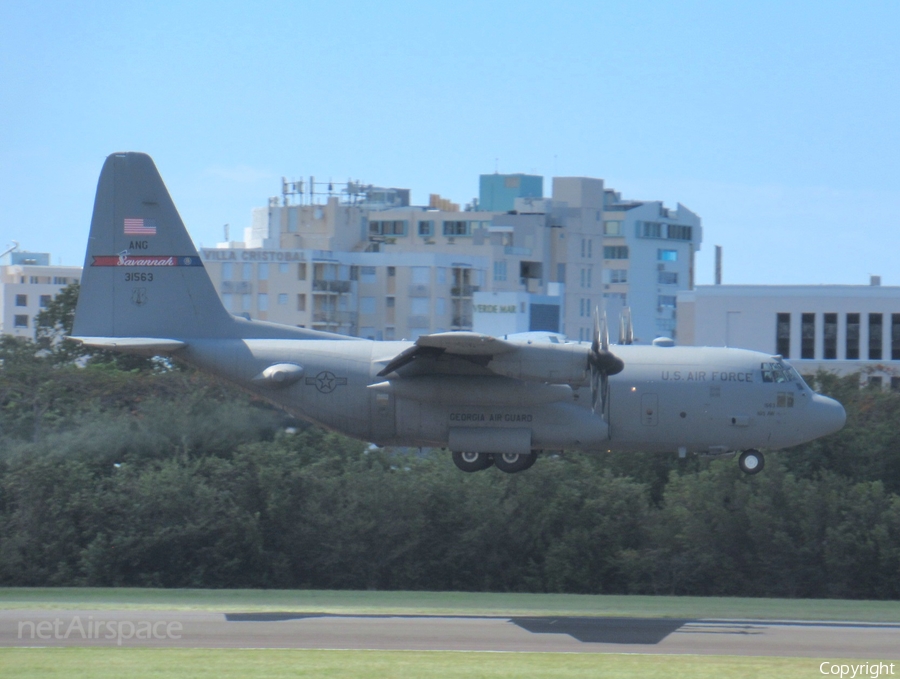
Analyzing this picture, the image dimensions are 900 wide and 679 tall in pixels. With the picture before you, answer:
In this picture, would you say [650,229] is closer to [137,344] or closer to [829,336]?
[829,336]

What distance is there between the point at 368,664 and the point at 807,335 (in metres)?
65.0

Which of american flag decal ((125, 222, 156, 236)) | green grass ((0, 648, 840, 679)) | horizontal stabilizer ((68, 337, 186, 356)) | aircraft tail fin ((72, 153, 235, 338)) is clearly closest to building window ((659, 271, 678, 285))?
aircraft tail fin ((72, 153, 235, 338))

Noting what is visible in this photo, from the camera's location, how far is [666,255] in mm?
164250

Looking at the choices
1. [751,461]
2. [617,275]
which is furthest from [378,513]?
[617,275]

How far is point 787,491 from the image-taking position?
148ft

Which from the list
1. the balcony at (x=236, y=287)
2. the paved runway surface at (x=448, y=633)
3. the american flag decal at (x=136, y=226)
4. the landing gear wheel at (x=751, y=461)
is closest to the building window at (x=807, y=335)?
the landing gear wheel at (x=751, y=461)

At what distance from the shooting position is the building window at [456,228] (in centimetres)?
13702

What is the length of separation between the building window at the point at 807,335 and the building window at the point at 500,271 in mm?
44943

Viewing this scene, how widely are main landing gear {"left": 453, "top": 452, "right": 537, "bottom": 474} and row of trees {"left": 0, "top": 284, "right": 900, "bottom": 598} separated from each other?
14.3 metres

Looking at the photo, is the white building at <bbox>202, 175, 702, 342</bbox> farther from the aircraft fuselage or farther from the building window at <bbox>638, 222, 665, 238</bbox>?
the aircraft fuselage

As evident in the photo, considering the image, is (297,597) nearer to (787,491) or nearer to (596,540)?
(596,540)

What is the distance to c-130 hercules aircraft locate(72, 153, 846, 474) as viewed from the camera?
2750 centimetres

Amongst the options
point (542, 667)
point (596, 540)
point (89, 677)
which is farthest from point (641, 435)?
point (596, 540)

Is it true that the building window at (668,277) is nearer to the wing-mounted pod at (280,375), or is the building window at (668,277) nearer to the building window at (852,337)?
the building window at (852,337)
